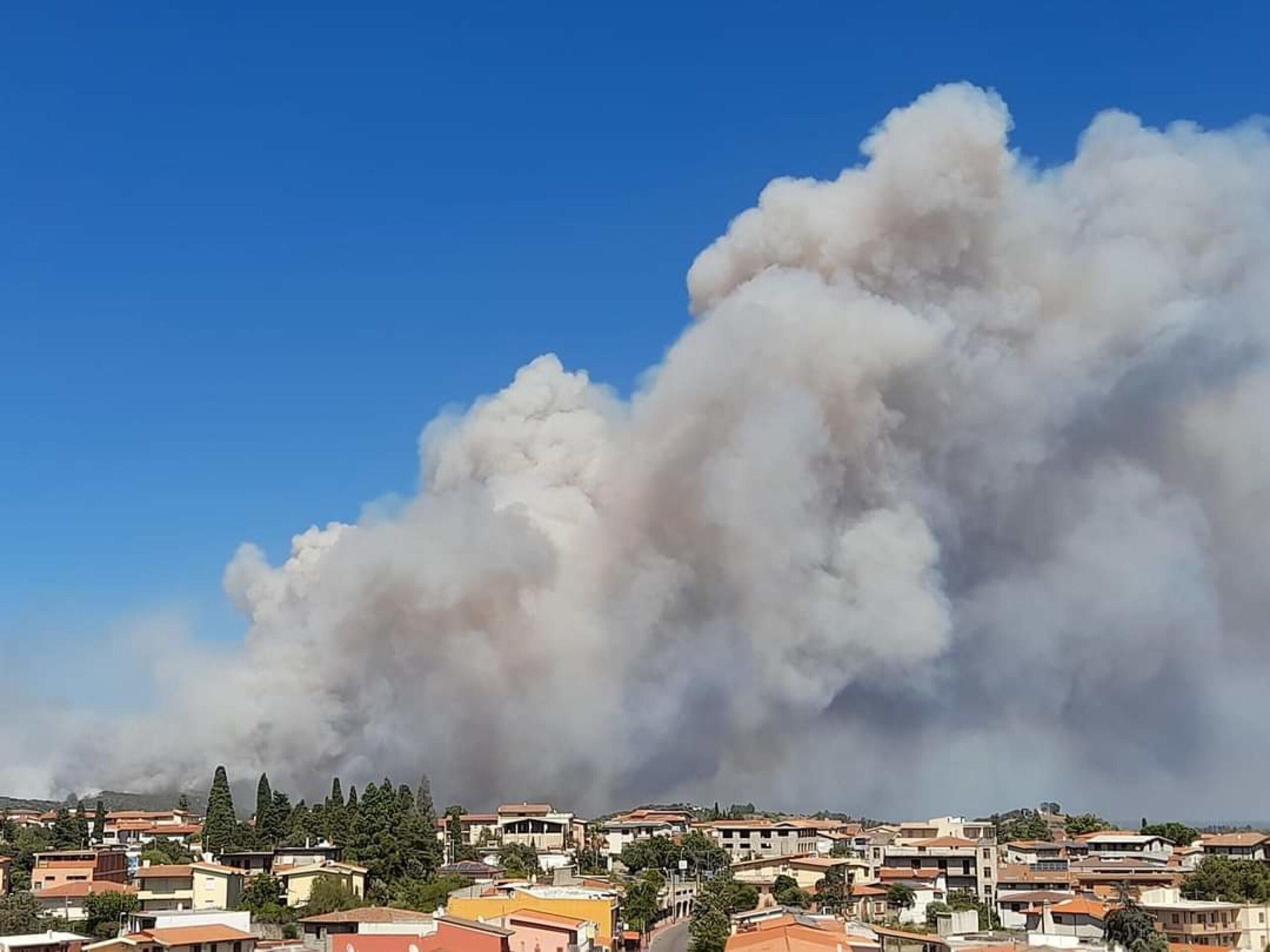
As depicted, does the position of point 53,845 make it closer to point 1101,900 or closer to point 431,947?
point 431,947

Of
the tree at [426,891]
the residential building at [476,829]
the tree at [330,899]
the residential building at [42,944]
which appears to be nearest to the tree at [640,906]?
the tree at [426,891]

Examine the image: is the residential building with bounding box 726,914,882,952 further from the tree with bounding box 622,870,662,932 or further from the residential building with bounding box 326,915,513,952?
the tree with bounding box 622,870,662,932

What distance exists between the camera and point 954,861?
53688 mm

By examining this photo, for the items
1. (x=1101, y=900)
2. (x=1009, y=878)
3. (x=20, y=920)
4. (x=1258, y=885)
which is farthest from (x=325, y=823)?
(x=1258, y=885)

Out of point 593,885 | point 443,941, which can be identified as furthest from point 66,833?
point 443,941

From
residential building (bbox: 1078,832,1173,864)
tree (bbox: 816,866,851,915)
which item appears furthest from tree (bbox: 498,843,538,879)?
residential building (bbox: 1078,832,1173,864)

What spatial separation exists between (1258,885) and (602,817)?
5274 centimetres

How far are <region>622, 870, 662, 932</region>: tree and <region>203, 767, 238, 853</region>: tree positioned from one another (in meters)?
15.5

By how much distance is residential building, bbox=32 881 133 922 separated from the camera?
41.5 meters

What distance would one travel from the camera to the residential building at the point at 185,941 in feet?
101

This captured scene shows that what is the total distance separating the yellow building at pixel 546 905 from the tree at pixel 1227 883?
17761mm

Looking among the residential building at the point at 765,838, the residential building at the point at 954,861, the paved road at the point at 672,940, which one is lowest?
the paved road at the point at 672,940

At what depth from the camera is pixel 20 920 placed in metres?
38.0

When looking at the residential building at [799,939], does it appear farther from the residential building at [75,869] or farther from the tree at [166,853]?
the tree at [166,853]
